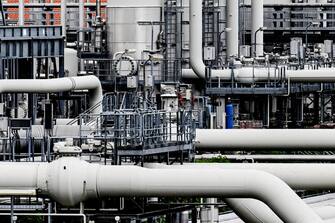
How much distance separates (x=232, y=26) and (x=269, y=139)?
73.8 feet

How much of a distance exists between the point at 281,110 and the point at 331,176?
33296mm

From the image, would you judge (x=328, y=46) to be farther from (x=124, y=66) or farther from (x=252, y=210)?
(x=252, y=210)

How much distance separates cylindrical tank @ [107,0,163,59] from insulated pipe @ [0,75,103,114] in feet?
35.2

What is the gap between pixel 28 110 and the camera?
168ft

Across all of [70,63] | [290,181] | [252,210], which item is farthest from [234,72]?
[252,210]

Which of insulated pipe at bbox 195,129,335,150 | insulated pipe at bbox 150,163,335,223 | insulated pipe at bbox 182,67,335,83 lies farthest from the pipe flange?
insulated pipe at bbox 150,163,335,223

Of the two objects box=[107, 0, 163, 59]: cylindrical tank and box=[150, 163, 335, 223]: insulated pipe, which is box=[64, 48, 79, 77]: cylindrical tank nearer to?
box=[107, 0, 163, 59]: cylindrical tank

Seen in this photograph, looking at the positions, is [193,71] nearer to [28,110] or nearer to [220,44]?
[220,44]

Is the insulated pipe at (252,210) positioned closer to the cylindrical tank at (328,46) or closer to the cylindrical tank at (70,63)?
the cylindrical tank at (70,63)

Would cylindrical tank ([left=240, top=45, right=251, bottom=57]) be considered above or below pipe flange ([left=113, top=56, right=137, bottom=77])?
above

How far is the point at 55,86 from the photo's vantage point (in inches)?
1823

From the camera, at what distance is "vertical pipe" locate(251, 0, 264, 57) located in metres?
62.1

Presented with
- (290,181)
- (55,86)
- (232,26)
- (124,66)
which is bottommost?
(290,181)

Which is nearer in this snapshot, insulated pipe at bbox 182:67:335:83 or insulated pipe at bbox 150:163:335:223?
insulated pipe at bbox 150:163:335:223
